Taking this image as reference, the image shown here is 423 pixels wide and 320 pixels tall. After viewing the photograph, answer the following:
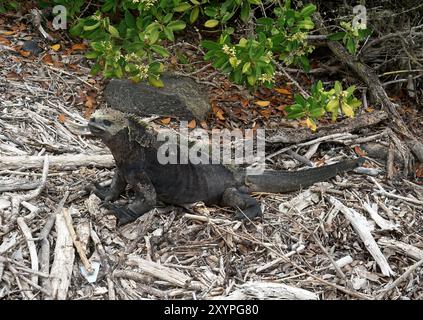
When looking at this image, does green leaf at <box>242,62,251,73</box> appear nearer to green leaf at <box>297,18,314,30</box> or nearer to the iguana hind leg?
green leaf at <box>297,18,314,30</box>

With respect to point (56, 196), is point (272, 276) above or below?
below

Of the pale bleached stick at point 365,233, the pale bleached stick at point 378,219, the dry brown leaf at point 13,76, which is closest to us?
the pale bleached stick at point 365,233

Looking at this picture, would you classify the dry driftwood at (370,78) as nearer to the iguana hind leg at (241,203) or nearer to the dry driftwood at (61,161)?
the iguana hind leg at (241,203)

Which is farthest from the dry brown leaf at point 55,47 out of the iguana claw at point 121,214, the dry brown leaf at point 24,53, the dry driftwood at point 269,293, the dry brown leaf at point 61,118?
the dry driftwood at point 269,293

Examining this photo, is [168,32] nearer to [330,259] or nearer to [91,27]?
[91,27]

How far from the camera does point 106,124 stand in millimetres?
3572

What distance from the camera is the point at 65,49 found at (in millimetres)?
5953

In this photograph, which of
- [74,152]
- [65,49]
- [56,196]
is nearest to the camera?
[56,196]

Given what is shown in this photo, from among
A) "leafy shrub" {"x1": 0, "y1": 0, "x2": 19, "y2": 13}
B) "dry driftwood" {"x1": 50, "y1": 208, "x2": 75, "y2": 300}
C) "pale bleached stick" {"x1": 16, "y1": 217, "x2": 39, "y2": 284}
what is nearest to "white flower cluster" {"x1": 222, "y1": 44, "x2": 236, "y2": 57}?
"dry driftwood" {"x1": 50, "y1": 208, "x2": 75, "y2": 300}

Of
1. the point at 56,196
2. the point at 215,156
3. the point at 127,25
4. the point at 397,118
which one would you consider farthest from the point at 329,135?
the point at 56,196

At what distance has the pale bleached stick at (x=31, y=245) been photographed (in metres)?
3.20

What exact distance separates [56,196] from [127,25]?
1701 mm
